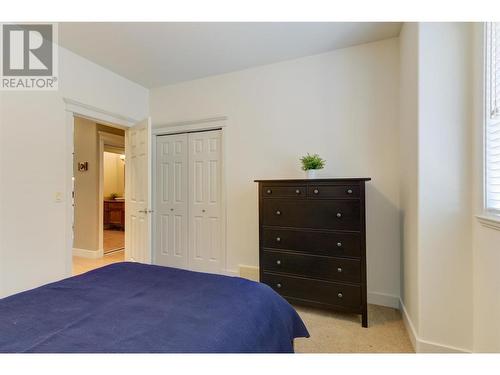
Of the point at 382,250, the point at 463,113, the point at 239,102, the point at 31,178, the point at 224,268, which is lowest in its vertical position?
the point at 224,268

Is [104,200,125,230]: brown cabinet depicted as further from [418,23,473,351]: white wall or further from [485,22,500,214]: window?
[485,22,500,214]: window

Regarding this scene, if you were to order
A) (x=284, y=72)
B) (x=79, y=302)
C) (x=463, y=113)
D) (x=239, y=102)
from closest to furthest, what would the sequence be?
(x=79, y=302), (x=463, y=113), (x=284, y=72), (x=239, y=102)

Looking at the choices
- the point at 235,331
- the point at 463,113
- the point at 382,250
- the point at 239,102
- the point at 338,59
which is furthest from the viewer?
the point at 239,102

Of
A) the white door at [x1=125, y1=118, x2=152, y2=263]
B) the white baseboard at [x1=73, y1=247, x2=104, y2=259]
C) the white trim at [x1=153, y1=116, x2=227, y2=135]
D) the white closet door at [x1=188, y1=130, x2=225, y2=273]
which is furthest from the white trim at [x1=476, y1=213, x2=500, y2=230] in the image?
the white baseboard at [x1=73, y1=247, x2=104, y2=259]

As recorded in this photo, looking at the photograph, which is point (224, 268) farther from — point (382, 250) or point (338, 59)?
point (338, 59)

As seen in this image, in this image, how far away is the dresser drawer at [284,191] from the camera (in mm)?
2332

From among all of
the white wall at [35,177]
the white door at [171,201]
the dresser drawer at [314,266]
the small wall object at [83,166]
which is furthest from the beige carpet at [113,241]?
the dresser drawer at [314,266]

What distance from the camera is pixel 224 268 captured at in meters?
3.26

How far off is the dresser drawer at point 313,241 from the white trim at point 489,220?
0.82 meters

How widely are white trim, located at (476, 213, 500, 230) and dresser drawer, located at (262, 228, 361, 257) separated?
819 mm

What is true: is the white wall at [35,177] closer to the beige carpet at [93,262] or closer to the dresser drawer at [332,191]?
the beige carpet at [93,262]

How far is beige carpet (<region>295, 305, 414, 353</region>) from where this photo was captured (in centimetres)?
185

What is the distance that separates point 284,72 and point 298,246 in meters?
1.99
